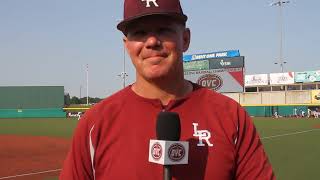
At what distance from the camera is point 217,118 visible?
81.4 inches

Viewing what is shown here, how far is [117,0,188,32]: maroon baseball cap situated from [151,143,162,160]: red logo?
24.3 inches

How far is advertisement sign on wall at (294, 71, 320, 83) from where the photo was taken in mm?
64438

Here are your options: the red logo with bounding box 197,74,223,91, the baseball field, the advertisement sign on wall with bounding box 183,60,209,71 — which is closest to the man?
the baseball field

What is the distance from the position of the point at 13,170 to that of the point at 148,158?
10.4 m

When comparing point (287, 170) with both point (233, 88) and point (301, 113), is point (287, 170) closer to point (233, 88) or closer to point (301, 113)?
point (233, 88)

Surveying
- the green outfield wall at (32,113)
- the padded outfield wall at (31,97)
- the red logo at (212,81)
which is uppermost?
the red logo at (212,81)

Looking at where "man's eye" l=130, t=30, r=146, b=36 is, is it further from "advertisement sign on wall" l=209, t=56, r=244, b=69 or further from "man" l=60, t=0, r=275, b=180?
"advertisement sign on wall" l=209, t=56, r=244, b=69

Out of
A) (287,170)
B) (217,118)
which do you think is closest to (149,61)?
(217,118)

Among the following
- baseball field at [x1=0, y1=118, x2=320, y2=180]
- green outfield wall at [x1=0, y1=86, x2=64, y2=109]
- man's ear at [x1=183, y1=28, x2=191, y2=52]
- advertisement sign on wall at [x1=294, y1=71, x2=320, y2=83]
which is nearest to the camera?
man's ear at [x1=183, y1=28, x2=191, y2=52]

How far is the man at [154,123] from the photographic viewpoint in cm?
196

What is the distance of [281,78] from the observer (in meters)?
67.2

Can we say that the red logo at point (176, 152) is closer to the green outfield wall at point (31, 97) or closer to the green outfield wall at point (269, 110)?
the green outfield wall at point (269, 110)

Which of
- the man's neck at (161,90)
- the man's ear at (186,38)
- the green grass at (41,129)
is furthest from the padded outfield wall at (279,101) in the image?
the man's neck at (161,90)

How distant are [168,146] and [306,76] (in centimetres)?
Result: 6713
